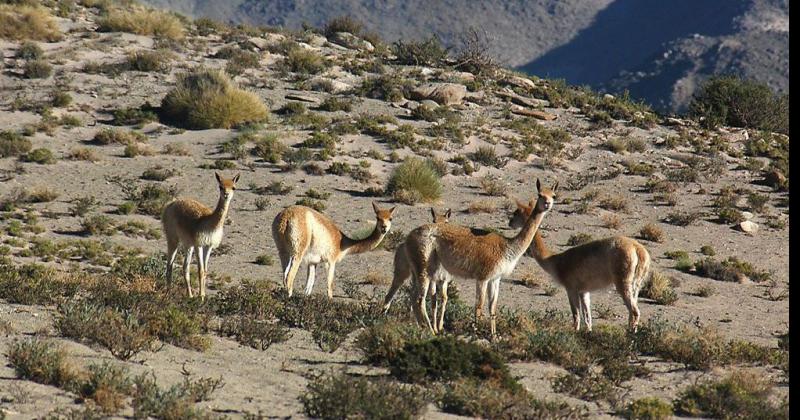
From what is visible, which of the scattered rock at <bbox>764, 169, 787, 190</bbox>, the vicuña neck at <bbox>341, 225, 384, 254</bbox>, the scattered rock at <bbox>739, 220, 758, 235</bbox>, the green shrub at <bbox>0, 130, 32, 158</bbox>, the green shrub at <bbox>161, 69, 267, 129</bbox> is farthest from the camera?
the green shrub at <bbox>161, 69, 267, 129</bbox>

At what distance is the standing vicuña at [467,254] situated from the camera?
9.88 metres

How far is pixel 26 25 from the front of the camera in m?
32.6

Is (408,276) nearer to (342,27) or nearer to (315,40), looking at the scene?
(315,40)

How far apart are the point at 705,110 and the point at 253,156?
17.3 m

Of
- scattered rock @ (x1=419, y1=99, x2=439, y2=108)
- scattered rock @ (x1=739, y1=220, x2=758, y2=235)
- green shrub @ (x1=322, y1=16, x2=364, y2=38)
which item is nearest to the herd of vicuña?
scattered rock @ (x1=739, y1=220, x2=758, y2=235)

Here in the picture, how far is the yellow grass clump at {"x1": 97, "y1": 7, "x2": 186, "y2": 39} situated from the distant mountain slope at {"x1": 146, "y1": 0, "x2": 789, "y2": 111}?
51.9m

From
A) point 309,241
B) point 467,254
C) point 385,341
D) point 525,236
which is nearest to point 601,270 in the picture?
point 525,236

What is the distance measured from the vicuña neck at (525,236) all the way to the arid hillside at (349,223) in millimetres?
→ 504

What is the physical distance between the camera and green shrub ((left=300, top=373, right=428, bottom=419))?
22.1ft

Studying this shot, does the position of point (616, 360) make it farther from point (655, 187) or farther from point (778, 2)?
point (778, 2)

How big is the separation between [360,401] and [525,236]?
12.7 feet

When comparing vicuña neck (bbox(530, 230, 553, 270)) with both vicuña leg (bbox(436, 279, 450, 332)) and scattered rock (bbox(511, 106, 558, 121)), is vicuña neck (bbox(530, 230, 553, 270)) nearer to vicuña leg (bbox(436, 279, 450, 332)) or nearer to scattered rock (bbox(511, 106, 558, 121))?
vicuña leg (bbox(436, 279, 450, 332))

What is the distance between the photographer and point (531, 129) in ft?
92.4

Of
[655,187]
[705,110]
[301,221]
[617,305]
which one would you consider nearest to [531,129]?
[655,187]
